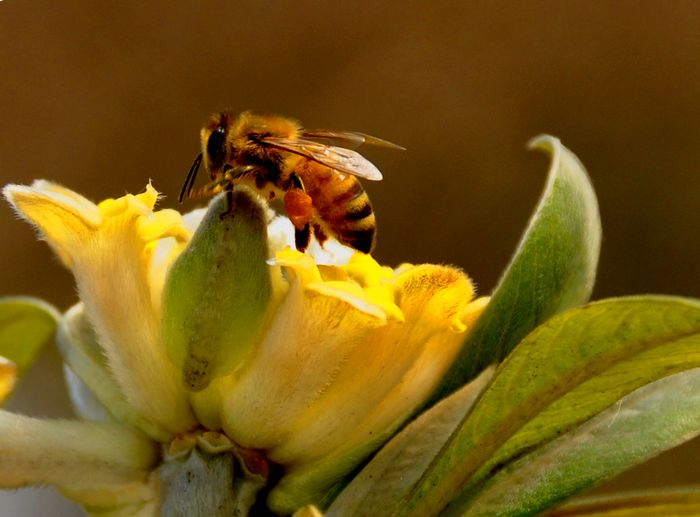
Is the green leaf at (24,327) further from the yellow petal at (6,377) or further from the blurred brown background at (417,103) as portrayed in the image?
the blurred brown background at (417,103)

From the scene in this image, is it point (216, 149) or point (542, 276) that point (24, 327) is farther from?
point (542, 276)

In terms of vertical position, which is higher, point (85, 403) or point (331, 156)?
point (331, 156)

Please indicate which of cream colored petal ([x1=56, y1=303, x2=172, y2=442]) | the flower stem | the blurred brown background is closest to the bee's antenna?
cream colored petal ([x1=56, y1=303, x2=172, y2=442])

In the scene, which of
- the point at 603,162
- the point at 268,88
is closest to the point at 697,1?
the point at 603,162

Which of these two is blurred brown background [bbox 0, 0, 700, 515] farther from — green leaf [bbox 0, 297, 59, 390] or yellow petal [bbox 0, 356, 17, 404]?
yellow petal [bbox 0, 356, 17, 404]

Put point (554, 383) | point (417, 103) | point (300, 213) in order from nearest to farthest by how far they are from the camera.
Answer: point (554, 383) < point (300, 213) < point (417, 103)

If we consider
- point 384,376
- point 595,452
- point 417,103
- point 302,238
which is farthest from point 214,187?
point 417,103

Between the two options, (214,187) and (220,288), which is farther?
(214,187)
